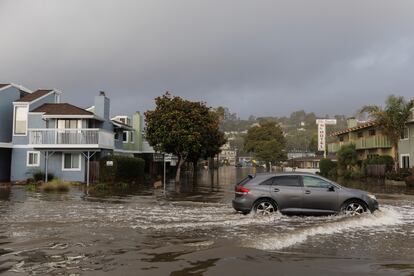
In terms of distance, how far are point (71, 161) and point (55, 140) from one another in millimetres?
2257

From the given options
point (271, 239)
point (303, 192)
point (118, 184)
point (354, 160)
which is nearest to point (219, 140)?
point (354, 160)

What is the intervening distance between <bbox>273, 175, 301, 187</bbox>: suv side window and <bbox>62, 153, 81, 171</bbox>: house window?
2316cm

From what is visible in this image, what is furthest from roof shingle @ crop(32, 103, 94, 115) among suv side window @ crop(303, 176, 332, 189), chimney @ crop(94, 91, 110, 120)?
suv side window @ crop(303, 176, 332, 189)

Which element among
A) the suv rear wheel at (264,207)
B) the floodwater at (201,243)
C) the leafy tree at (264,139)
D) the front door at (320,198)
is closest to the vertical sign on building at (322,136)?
the leafy tree at (264,139)

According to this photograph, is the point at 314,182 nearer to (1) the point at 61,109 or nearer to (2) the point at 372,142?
(1) the point at 61,109

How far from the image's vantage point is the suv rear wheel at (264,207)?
1433 centimetres

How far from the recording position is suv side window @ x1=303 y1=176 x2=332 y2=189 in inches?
570

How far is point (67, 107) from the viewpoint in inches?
1396

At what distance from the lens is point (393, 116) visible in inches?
1676

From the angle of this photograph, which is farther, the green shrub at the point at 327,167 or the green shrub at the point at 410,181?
the green shrub at the point at 327,167

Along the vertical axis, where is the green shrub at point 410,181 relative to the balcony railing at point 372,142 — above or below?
below

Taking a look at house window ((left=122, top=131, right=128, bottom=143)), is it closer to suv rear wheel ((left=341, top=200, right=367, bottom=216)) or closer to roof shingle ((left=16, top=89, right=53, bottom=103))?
roof shingle ((left=16, top=89, right=53, bottom=103))

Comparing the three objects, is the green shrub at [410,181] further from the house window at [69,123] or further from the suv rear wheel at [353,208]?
the house window at [69,123]

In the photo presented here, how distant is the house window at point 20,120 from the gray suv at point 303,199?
26105 millimetres
